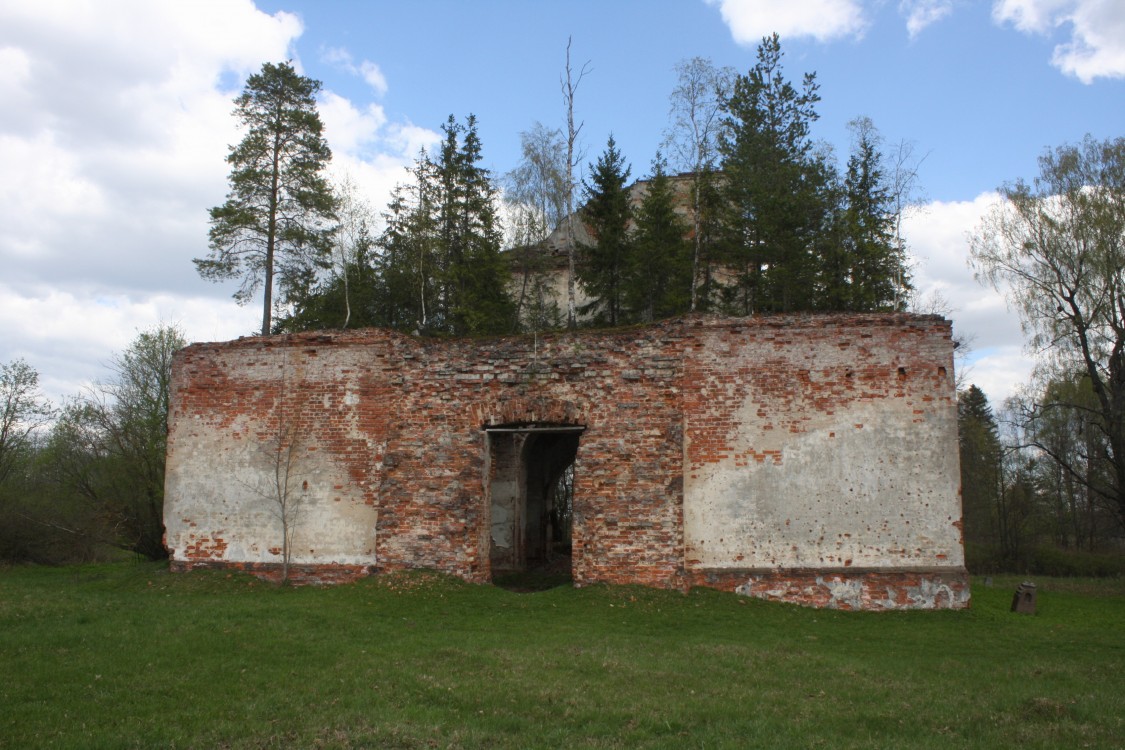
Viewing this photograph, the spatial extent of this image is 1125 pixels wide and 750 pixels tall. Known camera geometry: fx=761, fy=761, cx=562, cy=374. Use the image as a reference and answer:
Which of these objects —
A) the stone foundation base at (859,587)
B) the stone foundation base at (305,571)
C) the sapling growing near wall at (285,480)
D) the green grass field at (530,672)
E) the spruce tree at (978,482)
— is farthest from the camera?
the spruce tree at (978,482)

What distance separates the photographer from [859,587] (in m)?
11.4

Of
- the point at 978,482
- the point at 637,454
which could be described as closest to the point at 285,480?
the point at 637,454

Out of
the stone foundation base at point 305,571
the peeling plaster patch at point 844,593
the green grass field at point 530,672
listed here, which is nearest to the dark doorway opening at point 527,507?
the stone foundation base at point 305,571

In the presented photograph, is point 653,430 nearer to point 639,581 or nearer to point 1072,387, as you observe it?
point 639,581

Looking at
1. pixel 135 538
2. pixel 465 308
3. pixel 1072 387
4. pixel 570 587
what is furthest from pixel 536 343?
pixel 1072 387

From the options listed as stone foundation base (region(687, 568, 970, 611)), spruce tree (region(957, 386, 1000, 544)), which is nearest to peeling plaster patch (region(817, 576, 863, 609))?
stone foundation base (region(687, 568, 970, 611))

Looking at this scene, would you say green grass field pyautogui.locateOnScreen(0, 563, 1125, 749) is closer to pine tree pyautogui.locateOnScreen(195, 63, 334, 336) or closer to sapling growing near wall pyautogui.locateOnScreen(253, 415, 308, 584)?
sapling growing near wall pyautogui.locateOnScreen(253, 415, 308, 584)

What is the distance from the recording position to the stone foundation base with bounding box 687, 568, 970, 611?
11.3 meters

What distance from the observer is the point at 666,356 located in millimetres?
12273

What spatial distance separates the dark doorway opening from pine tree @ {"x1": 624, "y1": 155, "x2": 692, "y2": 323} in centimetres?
534

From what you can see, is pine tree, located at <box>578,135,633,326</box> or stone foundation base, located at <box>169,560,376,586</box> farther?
pine tree, located at <box>578,135,633,326</box>

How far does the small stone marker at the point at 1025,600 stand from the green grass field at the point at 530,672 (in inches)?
23.7

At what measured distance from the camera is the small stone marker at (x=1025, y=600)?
12562mm

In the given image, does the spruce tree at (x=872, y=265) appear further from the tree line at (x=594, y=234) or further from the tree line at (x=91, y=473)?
the tree line at (x=91, y=473)
